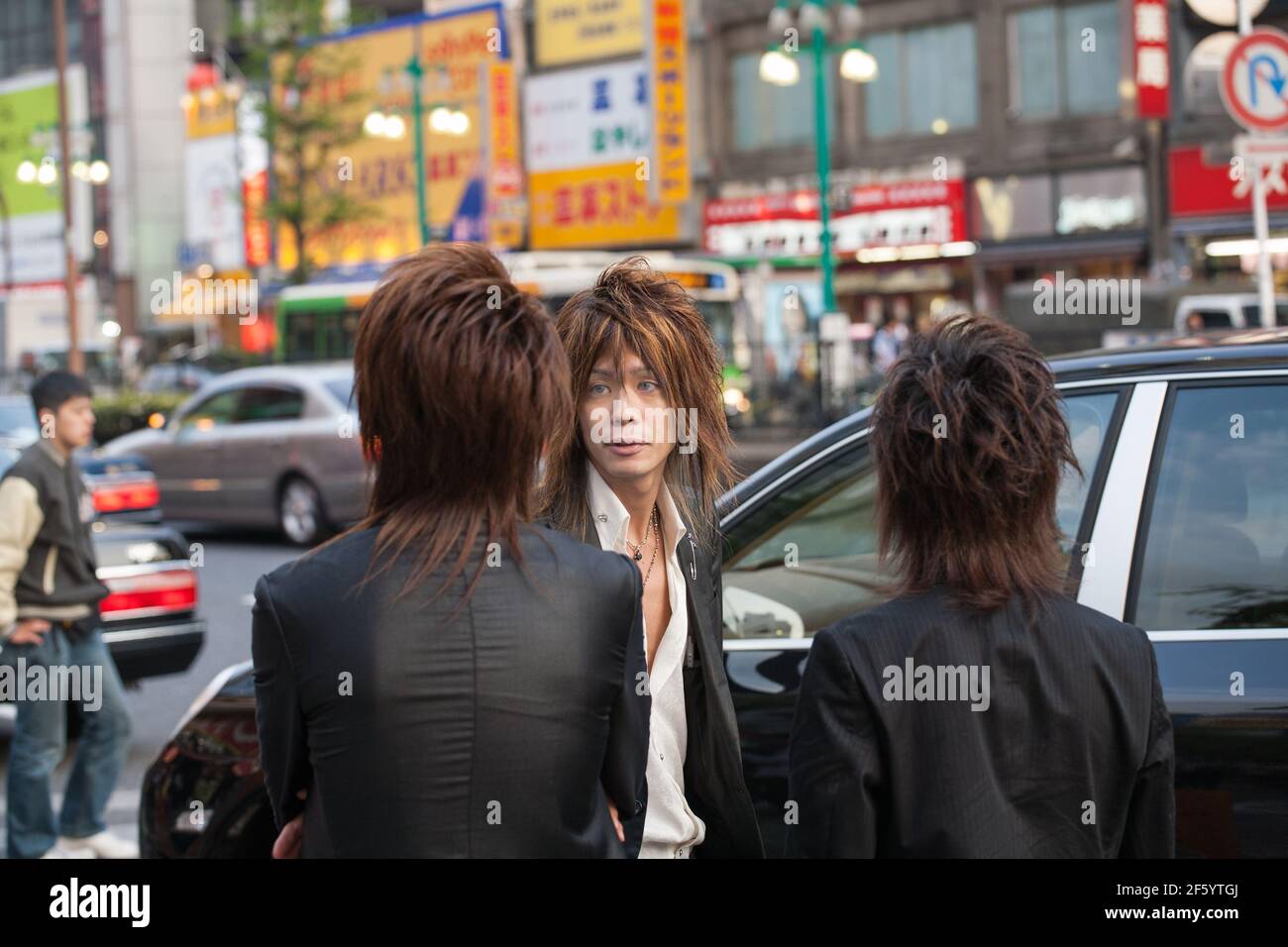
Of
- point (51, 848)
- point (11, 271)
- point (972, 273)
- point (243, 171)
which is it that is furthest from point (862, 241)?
point (11, 271)

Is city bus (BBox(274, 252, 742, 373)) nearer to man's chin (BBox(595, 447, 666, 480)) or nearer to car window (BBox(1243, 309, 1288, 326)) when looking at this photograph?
car window (BBox(1243, 309, 1288, 326))

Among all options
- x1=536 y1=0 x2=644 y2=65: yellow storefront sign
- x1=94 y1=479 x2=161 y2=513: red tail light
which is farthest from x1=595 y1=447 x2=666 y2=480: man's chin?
x1=536 y1=0 x2=644 y2=65: yellow storefront sign

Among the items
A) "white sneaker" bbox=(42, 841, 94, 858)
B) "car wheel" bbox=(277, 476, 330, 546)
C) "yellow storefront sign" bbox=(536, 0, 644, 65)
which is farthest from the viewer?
"yellow storefront sign" bbox=(536, 0, 644, 65)

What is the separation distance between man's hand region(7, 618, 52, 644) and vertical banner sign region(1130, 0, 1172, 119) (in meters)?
24.6

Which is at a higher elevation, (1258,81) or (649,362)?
(1258,81)

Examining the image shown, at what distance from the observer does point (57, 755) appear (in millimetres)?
5820

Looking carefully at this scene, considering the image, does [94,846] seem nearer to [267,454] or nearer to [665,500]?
[665,500]

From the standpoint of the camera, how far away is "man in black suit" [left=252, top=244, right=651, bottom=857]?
2.00 meters

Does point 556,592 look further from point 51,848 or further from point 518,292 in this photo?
point 51,848

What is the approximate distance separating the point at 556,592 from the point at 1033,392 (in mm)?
763

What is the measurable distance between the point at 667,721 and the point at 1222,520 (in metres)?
1.25

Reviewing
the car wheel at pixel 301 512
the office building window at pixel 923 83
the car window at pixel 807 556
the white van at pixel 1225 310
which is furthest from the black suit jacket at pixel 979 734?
the office building window at pixel 923 83

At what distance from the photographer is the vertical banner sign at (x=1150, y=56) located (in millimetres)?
26641

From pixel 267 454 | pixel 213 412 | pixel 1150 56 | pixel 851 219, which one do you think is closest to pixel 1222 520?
pixel 267 454
